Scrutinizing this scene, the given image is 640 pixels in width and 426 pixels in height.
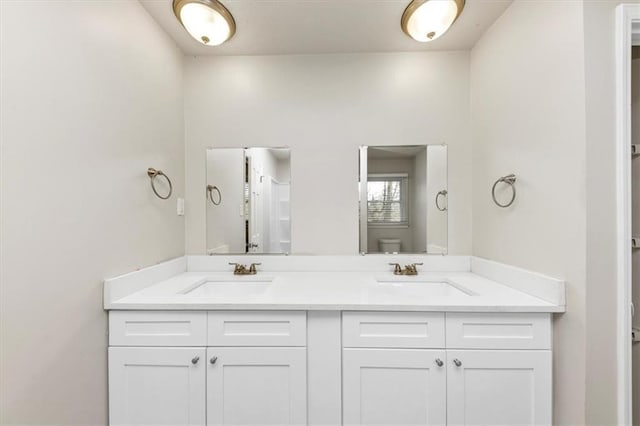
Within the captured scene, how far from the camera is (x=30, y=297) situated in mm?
886

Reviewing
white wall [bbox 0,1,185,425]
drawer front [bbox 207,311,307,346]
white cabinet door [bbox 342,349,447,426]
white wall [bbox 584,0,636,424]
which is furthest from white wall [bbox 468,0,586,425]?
white wall [bbox 0,1,185,425]

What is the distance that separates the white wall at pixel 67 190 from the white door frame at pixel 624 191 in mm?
2098

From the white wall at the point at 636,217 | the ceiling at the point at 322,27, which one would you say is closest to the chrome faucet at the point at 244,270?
the ceiling at the point at 322,27

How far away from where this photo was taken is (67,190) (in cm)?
101

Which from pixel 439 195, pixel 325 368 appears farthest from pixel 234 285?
pixel 439 195

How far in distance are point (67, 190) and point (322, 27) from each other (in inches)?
59.3

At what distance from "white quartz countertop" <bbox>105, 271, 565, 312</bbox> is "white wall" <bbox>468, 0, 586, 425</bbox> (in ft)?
0.60

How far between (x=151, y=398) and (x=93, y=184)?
976mm

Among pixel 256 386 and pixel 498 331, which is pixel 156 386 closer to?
pixel 256 386

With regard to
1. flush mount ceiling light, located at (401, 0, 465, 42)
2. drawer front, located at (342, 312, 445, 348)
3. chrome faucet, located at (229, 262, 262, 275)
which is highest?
flush mount ceiling light, located at (401, 0, 465, 42)

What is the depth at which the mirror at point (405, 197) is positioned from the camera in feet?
5.88

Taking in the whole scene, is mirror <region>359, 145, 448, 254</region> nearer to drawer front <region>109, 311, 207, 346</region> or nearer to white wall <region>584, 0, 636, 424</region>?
white wall <region>584, 0, 636, 424</region>

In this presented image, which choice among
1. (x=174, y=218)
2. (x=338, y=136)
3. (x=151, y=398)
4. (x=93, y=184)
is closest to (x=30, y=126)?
(x=93, y=184)

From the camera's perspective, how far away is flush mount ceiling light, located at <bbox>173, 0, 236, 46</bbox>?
4.41 ft
